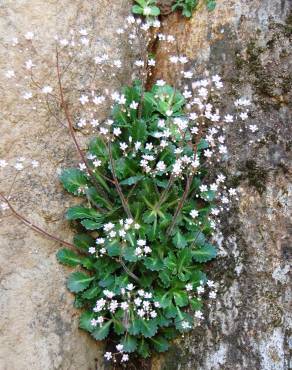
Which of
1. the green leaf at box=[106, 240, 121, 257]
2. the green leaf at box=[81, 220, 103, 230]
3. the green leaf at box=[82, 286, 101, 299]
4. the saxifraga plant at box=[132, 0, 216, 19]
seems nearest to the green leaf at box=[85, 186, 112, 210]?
the green leaf at box=[81, 220, 103, 230]

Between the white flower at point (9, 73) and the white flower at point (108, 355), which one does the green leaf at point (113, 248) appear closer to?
the white flower at point (108, 355)

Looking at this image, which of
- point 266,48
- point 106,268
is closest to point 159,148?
point 106,268

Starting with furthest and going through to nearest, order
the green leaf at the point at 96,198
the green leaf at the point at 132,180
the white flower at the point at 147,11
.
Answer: the white flower at the point at 147,11 → the green leaf at the point at 96,198 → the green leaf at the point at 132,180

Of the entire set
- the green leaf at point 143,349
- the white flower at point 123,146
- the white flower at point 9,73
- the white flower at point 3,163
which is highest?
the white flower at point 9,73

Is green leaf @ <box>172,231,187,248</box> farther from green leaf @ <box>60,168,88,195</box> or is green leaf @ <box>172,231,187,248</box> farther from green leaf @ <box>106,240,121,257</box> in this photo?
green leaf @ <box>60,168,88,195</box>

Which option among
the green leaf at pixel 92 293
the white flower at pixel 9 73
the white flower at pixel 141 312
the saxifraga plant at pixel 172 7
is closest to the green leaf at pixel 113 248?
the green leaf at pixel 92 293

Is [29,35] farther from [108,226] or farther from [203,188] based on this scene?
[203,188]
